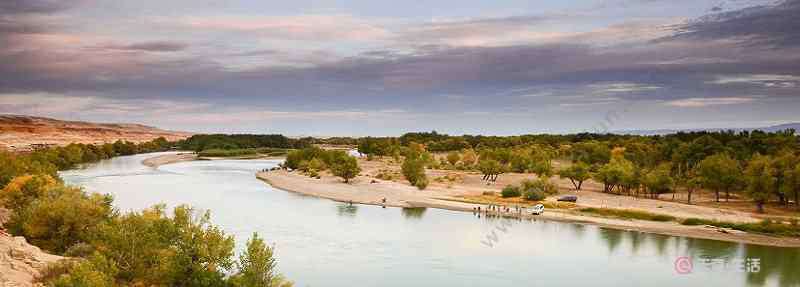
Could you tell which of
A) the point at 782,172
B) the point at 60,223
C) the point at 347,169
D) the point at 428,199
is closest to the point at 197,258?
the point at 60,223

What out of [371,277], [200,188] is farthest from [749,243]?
[200,188]

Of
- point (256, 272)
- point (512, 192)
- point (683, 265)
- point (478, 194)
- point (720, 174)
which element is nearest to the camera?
point (256, 272)

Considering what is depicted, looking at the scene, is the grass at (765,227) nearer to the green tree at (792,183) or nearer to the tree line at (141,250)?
the green tree at (792,183)

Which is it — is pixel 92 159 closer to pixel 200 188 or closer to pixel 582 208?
pixel 200 188

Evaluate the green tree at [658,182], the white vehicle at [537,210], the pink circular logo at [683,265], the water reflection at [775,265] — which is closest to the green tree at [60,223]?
the pink circular logo at [683,265]

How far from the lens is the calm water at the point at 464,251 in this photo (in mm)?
42781

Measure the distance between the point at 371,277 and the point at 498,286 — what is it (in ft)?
25.1

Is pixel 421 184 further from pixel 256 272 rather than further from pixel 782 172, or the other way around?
pixel 256 272

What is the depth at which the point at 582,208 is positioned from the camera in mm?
74500

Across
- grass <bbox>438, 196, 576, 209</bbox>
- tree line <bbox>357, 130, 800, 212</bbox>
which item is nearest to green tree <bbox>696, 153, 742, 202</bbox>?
tree line <bbox>357, 130, 800, 212</bbox>

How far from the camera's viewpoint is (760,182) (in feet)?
244

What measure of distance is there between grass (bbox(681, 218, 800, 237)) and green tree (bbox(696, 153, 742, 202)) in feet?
61.1

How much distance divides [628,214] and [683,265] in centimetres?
2351

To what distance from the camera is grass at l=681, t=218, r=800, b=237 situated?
59.9m
